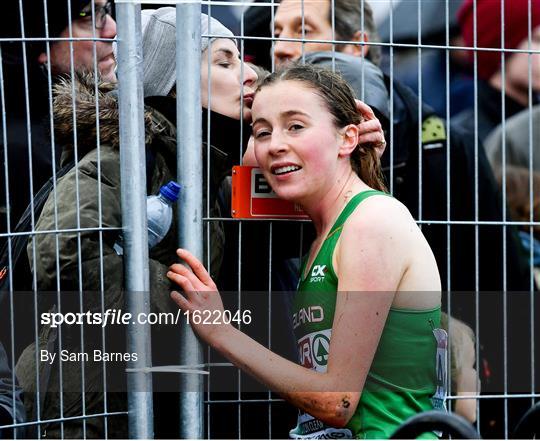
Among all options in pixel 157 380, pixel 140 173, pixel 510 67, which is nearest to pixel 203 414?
pixel 157 380

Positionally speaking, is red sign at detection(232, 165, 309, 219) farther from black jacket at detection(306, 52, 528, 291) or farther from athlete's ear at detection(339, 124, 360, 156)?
black jacket at detection(306, 52, 528, 291)

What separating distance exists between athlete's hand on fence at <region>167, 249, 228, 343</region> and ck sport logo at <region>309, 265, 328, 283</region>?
263 millimetres

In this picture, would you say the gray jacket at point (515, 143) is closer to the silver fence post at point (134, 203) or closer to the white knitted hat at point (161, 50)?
the white knitted hat at point (161, 50)

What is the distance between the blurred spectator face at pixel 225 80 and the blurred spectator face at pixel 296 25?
1.39ft

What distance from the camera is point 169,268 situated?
3.35 metres

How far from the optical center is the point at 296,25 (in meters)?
4.28

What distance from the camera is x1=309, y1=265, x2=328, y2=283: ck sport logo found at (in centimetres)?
322

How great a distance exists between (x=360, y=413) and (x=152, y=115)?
3.42 ft

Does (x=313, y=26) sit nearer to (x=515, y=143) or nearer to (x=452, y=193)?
(x=452, y=193)

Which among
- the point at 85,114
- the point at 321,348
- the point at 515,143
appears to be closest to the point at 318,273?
the point at 321,348

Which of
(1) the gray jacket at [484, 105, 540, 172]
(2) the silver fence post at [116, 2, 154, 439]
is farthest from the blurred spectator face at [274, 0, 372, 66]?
(1) the gray jacket at [484, 105, 540, 172]

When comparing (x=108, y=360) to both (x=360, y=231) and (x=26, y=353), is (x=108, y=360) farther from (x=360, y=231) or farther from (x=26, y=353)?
(x=360, y=231)

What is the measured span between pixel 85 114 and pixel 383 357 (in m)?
1.06

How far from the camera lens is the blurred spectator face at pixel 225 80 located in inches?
137
